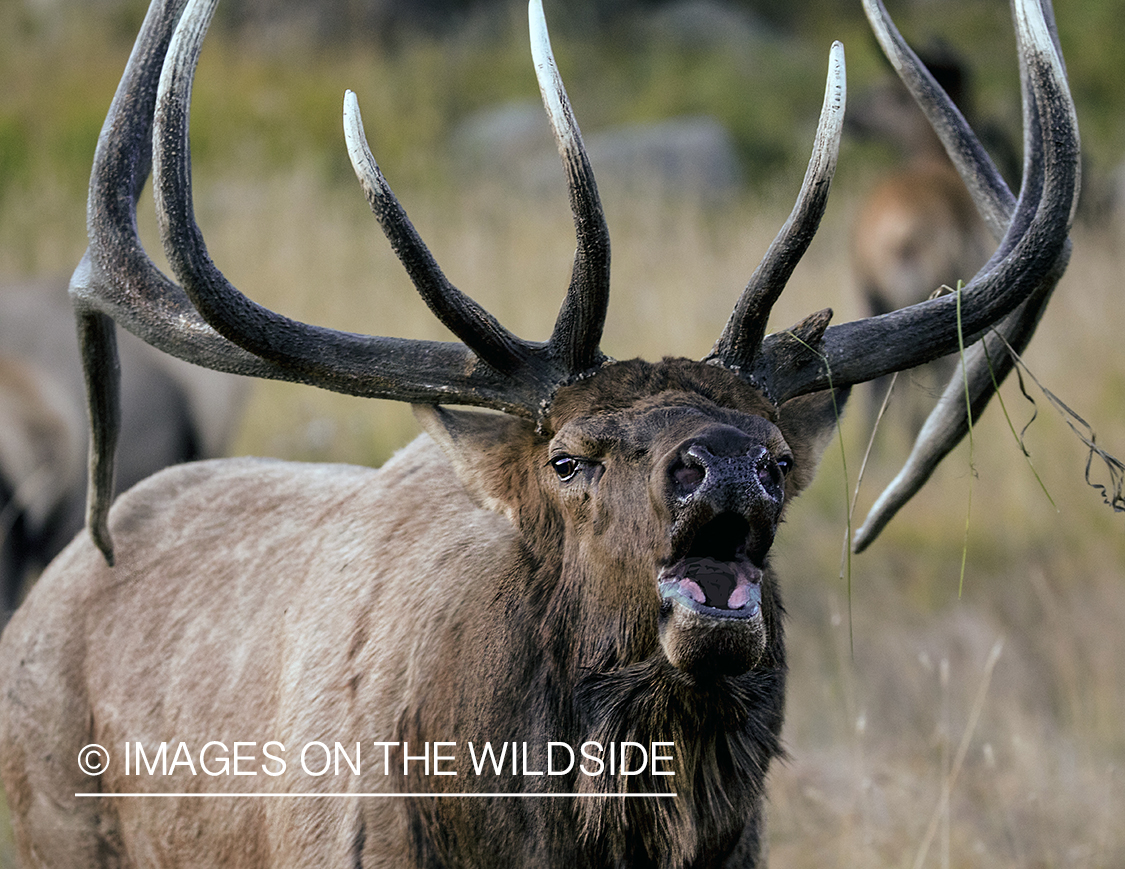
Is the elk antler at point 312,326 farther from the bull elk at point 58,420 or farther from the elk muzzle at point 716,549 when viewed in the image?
the bull elk at point 58,420

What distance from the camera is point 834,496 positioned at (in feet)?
24.3

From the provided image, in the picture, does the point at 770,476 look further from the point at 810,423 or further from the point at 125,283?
the point at 125,283

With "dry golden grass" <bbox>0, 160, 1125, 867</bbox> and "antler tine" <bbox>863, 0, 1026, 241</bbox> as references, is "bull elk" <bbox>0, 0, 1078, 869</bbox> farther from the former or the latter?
"dry golden grass" <bbox>0, 160, 1125, 867</bbox>

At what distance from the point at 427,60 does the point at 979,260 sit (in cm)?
780

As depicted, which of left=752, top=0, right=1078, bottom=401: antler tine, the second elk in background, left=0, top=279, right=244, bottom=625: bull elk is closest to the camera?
left=752, top=0, right=1078, bottom=401: antler tine

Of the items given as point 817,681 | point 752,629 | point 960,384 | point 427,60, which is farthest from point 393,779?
point 427,60

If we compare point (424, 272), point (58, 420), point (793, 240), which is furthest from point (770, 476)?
point (58, 420)

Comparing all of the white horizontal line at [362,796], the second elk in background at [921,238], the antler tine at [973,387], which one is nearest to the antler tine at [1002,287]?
the antler tine at [973,387]

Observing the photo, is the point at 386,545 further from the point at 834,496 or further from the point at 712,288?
the point at 712,288

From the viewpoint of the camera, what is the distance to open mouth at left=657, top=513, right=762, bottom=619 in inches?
79.4

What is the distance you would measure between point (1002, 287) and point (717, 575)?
1.02 meters

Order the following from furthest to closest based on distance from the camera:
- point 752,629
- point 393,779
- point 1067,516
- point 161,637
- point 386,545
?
point 1067,516 < point 161,637 < point 386,545 < point 393,779 < point 752,629

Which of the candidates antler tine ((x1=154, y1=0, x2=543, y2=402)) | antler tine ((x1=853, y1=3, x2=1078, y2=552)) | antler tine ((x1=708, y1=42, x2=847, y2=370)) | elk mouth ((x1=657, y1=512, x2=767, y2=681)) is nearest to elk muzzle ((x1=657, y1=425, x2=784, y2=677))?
elk mouth ((x1=657, y1=512, x2=767, y2=681))

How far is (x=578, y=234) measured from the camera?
2.35 meters
